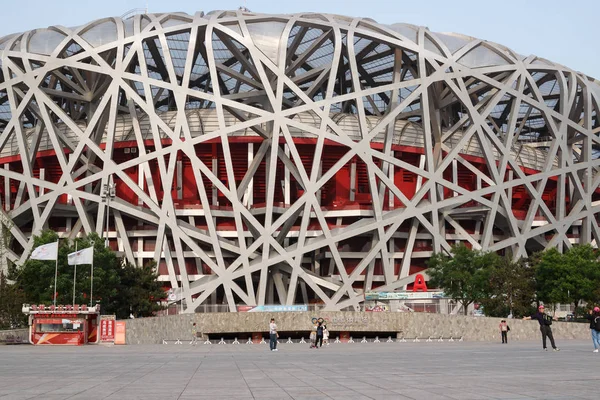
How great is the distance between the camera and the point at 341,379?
1370 cm

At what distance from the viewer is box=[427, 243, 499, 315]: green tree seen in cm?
4866

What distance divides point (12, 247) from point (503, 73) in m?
36.2

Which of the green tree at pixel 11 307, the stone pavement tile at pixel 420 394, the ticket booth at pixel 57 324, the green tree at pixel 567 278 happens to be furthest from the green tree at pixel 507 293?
the stone pavement tile at pixel 420 394

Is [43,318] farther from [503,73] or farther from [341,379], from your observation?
[503,73]

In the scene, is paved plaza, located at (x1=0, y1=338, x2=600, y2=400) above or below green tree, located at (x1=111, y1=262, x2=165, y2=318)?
below

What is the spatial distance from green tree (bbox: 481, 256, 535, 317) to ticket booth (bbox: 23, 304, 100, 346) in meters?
23.8

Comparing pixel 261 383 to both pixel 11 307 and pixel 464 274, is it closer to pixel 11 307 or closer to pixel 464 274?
pixel 11 307

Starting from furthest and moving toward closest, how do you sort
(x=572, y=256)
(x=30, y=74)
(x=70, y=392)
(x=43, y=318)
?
(x=30, y=74) < (x=572, y=256) < (x=43, y=318) < (x=70, y=392)

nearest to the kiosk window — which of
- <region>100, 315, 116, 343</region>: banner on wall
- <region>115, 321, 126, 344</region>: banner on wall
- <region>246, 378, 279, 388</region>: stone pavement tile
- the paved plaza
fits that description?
<region>100, 315, 116, 343</region>: banner on wall

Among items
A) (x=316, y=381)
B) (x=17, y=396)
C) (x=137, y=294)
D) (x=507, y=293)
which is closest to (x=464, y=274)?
(x=507, y=293)

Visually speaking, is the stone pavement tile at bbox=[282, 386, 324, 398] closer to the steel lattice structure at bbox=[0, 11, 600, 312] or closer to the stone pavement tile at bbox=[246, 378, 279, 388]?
the stone pavement tile at bbox=[246, 378, 279, 388]

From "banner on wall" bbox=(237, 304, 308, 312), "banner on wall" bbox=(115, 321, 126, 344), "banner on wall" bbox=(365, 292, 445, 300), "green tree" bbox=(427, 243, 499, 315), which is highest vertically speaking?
"green tree" bbox=(427, 243, 499, 315)

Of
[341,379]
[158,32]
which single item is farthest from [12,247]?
[341,379]

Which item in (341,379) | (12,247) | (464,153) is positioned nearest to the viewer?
(341,379)
